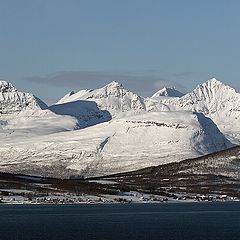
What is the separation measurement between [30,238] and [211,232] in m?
26.6

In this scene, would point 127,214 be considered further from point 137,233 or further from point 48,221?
point 137,233

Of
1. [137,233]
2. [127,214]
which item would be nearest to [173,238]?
[137,233]

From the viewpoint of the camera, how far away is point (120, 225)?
147625 mm

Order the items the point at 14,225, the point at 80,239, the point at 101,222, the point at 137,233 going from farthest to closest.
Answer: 1. the point at 101,222
2. the point at 14,225
3. the point at 137,233
4. the point at 80,239

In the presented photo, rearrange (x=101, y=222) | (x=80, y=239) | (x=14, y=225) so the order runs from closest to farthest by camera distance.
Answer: (x=80, y=239), (x=14, y=225), (x=101, y=222)

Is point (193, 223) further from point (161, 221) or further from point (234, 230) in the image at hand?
point (234, 230)

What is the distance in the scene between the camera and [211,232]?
428 feet

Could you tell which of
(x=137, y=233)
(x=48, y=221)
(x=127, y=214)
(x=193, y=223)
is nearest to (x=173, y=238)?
(x=137, y=233)

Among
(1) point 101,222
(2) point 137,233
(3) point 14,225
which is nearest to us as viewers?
(2) point 137,233

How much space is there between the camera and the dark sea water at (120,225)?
125 metres

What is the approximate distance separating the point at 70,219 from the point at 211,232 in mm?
41221

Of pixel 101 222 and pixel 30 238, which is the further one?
pixel 101 222

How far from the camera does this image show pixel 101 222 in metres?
156

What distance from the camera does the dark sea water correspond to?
125 meters
